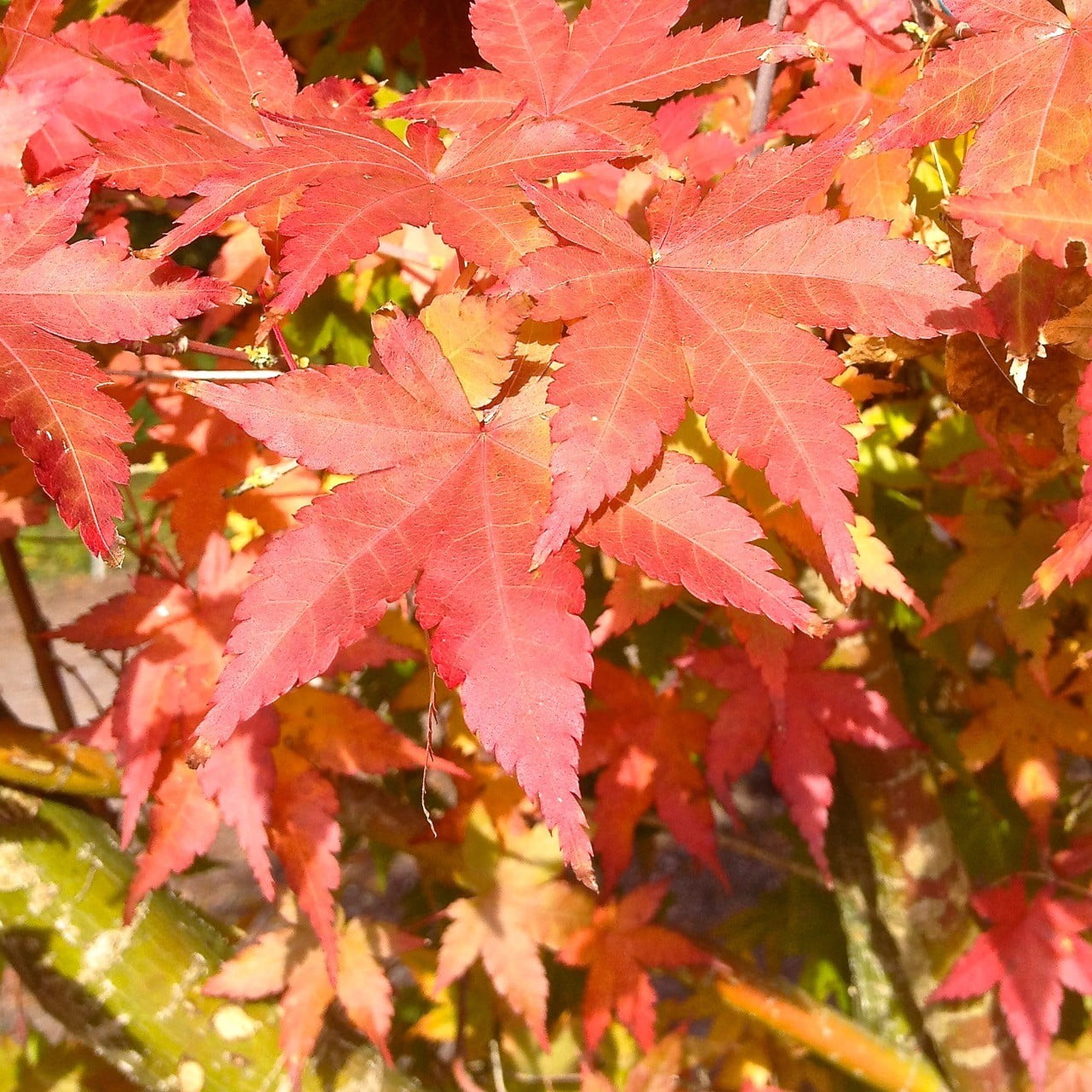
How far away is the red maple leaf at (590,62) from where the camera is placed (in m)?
0.71

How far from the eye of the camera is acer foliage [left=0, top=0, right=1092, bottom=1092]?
602mm

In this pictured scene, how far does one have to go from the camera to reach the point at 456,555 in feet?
2.06

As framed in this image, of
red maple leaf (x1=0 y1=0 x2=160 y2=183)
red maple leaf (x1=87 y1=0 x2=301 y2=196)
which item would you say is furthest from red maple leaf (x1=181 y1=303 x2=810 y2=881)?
red maple leaf (x1=0 y1=0 x2=160 y2=183)

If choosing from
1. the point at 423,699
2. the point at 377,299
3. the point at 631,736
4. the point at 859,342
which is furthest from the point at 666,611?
the point at 859,342

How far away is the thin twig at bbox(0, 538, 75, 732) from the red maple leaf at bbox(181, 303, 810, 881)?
0.83 m

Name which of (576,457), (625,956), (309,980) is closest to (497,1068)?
(625,956)

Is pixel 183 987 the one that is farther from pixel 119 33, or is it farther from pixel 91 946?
pixel 119 33

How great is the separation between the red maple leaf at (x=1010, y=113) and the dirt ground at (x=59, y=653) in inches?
158

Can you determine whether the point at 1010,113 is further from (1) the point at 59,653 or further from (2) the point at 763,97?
(1) the point at 59,653

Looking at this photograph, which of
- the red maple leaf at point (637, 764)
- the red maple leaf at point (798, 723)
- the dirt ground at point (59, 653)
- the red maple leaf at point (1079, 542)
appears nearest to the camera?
the red maple leaf at point (1079, 542)

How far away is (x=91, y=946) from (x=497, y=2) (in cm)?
106

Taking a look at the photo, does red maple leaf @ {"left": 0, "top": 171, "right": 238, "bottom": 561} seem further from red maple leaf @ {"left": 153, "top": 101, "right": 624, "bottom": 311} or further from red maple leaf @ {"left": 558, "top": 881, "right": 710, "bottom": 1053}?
red maple leaf @ {"left": 558, "top": 881, "right": 710, "bottom": 1053}

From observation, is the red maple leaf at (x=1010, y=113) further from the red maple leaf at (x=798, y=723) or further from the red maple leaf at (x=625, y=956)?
the red maple leaf at (x=625, y=956)

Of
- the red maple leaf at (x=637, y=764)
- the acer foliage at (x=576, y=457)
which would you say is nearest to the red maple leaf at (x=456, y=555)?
the acer foliage at (x=576, y=457)
